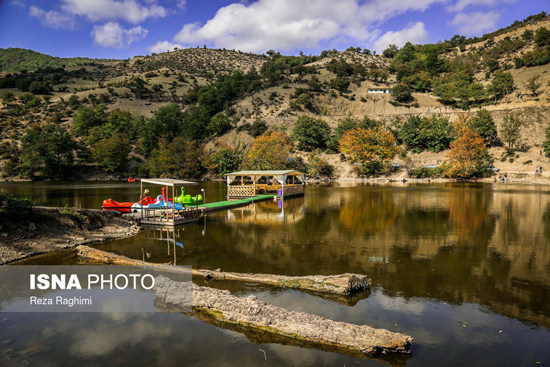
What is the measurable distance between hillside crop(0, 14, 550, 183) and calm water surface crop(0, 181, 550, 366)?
46.5 meters

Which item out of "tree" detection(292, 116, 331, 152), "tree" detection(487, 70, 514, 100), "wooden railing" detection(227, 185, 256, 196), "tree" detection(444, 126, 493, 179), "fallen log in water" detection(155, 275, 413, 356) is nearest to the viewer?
"fallen log in water" detection(155, 275, 413, 356)

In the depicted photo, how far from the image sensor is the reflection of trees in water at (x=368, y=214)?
1897cm

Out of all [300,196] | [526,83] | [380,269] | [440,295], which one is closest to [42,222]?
[380,269]

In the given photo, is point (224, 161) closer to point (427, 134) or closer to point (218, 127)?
point (218, 127)

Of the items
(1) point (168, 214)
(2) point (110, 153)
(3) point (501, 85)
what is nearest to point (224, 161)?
(2) point (110, 153)

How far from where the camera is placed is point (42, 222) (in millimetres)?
14953

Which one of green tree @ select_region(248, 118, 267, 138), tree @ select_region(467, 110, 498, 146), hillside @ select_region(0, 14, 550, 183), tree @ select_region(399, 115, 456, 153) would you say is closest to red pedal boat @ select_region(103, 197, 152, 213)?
hillside @ select_region(0, 14, 550, 183)

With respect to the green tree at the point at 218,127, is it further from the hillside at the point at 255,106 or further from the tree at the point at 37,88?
the tree at the point at 37,88

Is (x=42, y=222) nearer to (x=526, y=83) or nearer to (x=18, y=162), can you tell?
(x=18, y=162)

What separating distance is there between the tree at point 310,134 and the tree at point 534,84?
4860cm

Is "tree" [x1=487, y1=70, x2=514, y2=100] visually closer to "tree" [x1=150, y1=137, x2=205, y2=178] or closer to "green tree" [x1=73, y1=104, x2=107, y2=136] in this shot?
"tree" [x1=150, y1=137, x2=205, y2=178]

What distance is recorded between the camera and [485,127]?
61812 millimetres

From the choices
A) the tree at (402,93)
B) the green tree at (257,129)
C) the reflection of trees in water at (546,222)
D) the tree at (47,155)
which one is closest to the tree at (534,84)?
the tree at (402,93)

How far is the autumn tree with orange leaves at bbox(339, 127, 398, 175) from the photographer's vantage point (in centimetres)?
6119
